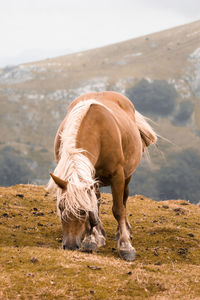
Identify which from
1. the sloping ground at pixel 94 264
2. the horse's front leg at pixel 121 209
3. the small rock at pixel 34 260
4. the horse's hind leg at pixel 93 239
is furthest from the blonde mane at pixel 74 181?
the horse's hind leg at pixel 93 239

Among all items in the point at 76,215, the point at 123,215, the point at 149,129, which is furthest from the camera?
the point at 149,129

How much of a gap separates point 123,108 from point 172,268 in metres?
6.52

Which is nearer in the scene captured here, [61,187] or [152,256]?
[61,187]

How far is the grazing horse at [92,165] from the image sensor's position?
9289mm

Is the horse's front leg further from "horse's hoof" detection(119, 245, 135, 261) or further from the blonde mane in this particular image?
the blonde mane

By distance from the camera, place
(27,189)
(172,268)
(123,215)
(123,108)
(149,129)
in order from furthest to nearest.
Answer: (27,189) → (149,129) → (123,108) → (123,215) → (172,268)

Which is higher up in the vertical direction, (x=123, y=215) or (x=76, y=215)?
(x=76, y=215)

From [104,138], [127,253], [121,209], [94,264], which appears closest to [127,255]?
[127,253]

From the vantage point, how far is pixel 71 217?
9336mm

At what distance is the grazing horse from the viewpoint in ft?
30.5

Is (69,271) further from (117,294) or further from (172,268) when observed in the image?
(172,268)

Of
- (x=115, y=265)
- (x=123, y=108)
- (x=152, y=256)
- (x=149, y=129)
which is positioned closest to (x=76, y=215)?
(x=115, y=265)

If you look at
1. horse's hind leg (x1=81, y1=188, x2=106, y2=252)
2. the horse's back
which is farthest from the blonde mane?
horse's hind leg (x1=81, y1=188, x2=106, y2=252)

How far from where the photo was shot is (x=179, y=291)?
8.38 metres
